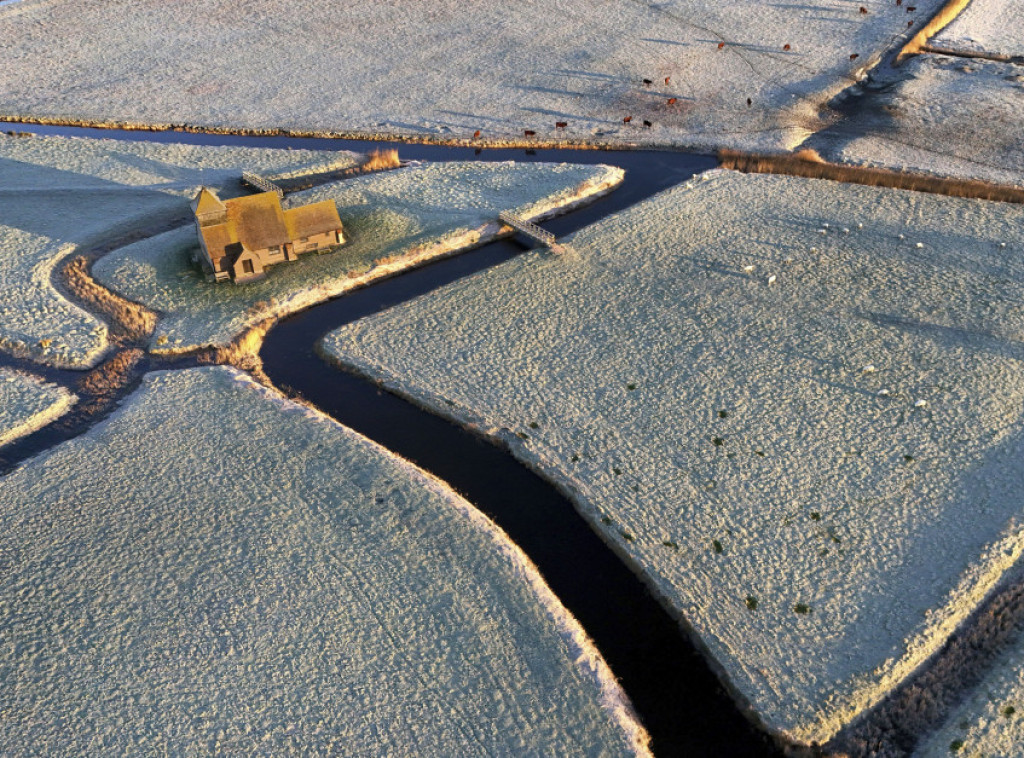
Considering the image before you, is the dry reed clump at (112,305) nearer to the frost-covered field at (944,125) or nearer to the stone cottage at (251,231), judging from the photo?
the stone cottage at (251,231)

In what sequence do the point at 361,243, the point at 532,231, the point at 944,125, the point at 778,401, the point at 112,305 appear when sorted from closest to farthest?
the point at 778,401, the point at 112,305, the point at 532,231, the point at 361,243, the point at 944,125

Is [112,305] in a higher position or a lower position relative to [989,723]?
higher

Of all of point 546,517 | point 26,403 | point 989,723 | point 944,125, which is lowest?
point 989,723

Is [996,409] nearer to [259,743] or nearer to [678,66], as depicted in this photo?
[259,743]

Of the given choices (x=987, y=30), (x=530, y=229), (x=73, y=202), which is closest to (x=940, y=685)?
(x=530, y=229)

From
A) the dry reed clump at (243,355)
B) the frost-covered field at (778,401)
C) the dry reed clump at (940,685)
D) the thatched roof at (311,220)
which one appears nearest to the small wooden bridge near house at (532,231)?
the frost-covered field at (778,401)

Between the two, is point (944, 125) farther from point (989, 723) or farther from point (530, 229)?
point (989, 723)

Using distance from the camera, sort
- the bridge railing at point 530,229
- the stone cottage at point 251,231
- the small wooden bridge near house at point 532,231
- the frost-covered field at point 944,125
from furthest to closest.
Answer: the frost-covered field at point 944,125 → the bridge railing at point 530,229 → the small wooden bridge near house at point 532,231 → the stone cottage at point 251,231
